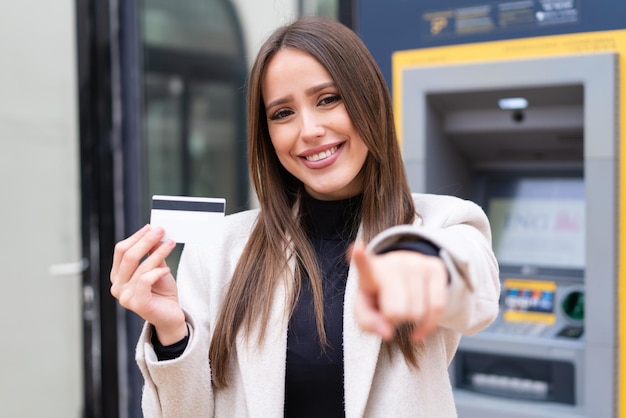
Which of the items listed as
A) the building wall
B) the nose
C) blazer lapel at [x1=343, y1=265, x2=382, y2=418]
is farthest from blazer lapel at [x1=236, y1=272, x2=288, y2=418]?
the building wall

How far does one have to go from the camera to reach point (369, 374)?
1.39 metres

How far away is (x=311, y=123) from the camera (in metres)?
1.45

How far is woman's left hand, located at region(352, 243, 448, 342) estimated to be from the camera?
0.76 metres

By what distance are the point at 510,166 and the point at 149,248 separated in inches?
61.2

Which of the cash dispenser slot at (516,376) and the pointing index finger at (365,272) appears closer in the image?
the pointing index finger at (365,272)

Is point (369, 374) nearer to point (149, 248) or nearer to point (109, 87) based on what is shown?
point (149, 248)

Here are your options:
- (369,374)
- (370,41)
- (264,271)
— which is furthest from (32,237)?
(369,374)

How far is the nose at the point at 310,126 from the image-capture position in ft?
4.73

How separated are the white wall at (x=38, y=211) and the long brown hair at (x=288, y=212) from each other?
189cm

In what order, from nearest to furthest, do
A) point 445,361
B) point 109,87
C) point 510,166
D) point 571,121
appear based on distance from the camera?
point 445,361
point 571,121
point 510,166
point 109,87

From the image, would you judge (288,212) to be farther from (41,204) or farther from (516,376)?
(41,204)

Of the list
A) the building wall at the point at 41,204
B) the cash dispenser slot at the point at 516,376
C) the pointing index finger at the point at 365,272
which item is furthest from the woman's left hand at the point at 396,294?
the building wall at the point at 41,204

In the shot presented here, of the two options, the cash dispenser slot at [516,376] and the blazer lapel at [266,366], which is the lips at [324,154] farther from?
the cash dispenser slot at [516,376]

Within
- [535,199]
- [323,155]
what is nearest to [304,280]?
[323,155]
